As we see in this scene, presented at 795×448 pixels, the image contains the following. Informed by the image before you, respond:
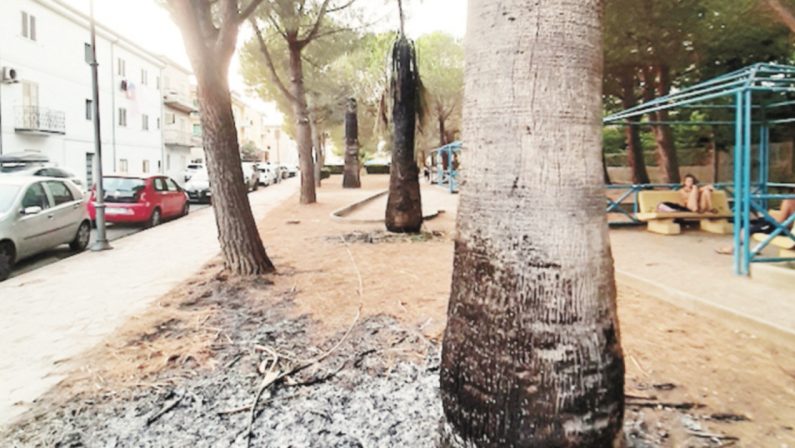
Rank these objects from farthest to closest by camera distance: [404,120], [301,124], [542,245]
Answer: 1. [301,124]
2. [404,120]
3. [542,245]

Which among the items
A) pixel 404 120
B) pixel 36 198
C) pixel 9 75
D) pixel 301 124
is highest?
pixel 9 75

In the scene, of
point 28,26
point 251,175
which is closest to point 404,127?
point 251,175

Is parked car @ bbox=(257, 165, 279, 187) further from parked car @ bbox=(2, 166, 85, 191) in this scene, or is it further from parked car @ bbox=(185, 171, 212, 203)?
parked car @ bbox=(2, 166, 85, 191)

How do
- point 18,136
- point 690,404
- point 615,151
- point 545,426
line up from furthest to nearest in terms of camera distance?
point 615,151 → point 18,136 → point 690,404 → point 545,426

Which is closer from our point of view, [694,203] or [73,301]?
[73,301]

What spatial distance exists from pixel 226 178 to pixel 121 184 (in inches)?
316

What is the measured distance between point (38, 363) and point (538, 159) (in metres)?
3.97

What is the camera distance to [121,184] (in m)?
12.7

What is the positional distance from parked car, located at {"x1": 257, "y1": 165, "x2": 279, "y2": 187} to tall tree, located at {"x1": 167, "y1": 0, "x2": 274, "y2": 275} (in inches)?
1037

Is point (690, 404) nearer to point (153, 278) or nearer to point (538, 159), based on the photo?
point (538, 159)

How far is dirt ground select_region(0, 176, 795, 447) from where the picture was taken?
2.80 metres

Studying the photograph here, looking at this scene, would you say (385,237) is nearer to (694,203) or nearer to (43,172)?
(694,203)

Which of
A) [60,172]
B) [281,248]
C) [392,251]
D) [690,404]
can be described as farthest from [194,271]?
[60,172]

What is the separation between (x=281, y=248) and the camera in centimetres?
877
